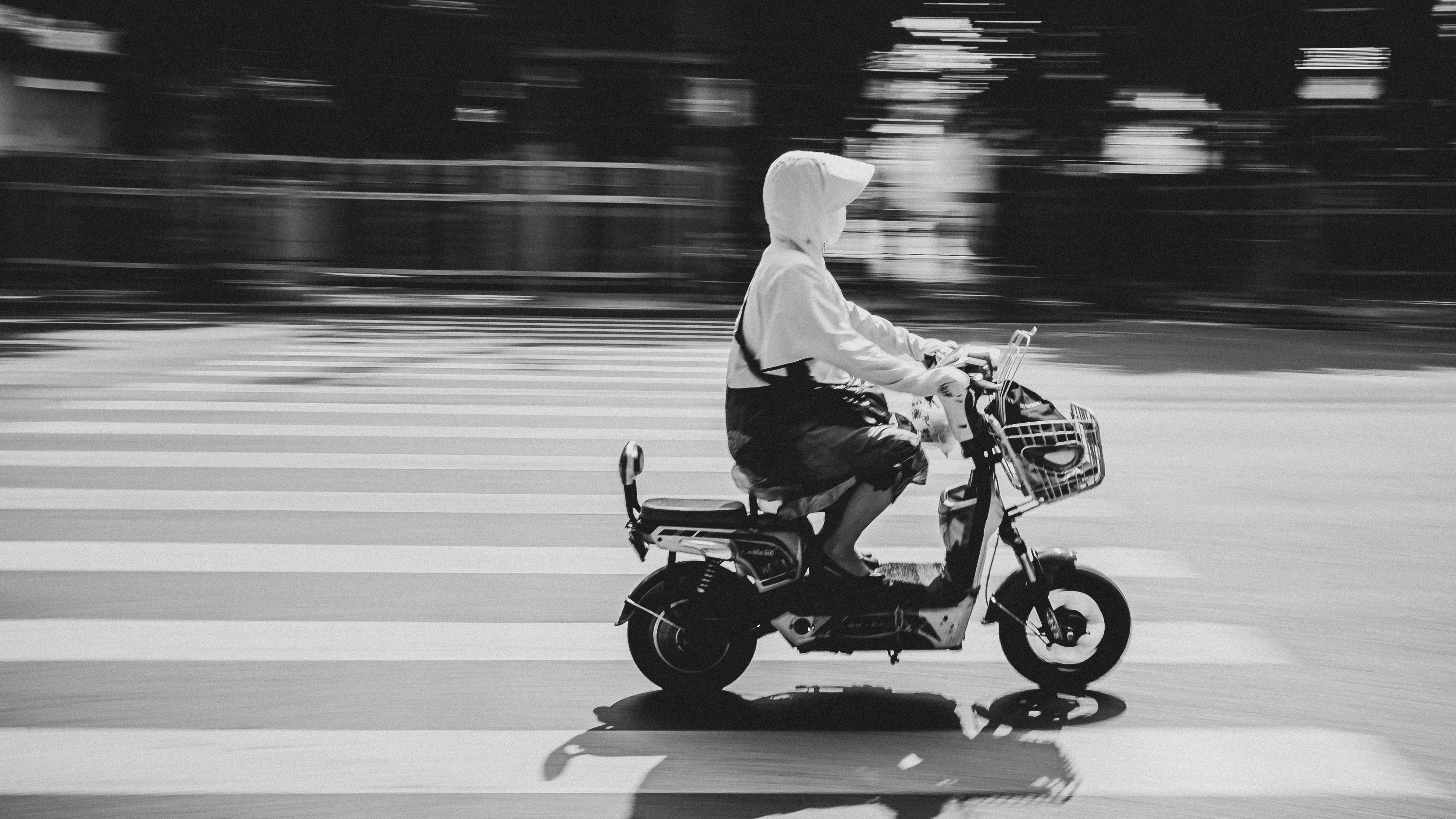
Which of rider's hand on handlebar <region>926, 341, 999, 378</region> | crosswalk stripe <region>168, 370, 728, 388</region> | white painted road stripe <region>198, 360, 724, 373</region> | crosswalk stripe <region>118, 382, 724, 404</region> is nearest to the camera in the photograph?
rider's hand on handlebar <region>926, 341, 999, 378</region>

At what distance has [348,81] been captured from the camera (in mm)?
20141

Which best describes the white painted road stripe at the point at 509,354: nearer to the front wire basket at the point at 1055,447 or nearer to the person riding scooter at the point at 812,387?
the person riding scooter at the point at 812,387

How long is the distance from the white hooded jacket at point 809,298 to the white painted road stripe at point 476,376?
6.46 m

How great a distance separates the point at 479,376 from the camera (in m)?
10.7

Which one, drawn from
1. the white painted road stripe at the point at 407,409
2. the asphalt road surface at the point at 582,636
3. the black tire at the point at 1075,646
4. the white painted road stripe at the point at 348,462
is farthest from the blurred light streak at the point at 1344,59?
the black tire at the point at 1075,646

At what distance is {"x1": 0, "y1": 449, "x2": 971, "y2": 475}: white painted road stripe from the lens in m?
7.32

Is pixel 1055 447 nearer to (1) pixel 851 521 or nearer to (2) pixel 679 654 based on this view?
(1) pixel 851 521

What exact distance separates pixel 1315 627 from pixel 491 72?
1685 centimetres

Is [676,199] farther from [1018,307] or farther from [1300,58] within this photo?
[1300,58]

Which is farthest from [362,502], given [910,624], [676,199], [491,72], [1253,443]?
[491,72]

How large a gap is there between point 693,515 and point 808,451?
412 millimetres

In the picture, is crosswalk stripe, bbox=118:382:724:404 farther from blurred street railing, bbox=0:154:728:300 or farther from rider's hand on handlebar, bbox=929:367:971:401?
blurred street railing, bbox=0:154:728:300

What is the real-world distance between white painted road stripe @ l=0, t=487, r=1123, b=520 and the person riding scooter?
105 inches

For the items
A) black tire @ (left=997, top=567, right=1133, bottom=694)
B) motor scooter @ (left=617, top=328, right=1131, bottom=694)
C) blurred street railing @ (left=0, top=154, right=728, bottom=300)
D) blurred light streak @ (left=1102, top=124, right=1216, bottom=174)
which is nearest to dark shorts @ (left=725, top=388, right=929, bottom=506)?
motor scooter @ (left=617, top=328, right=1131, bottom=694)
